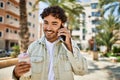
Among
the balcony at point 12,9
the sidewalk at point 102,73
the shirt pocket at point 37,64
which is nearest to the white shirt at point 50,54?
the shirt pocket at point 37,64

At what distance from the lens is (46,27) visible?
124 inches

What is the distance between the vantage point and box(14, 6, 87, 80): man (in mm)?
3070

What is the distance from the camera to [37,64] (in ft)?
10.2

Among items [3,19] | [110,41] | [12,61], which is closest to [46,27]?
[12,61]

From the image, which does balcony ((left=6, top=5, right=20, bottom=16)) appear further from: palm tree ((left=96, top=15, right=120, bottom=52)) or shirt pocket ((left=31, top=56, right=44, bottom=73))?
shirt pocket ((left=31, top=56, right=44, bottom=73))

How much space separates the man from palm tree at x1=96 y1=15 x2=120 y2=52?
136ft

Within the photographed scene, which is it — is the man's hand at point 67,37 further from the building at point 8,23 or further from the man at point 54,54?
the building at point 8,23

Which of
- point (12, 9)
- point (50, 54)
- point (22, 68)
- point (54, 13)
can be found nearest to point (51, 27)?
point (54, 13)

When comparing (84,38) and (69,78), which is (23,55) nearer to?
(69,78)

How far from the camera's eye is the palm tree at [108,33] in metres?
44.3

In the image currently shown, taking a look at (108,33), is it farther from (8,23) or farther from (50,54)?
(50,54)

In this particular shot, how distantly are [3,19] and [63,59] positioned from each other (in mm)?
47890

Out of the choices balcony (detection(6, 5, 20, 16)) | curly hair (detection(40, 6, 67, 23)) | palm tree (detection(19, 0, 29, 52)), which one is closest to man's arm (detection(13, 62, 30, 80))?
curly hair (detection(40, 6, 67, 23))

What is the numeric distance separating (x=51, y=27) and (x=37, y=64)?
43cm
